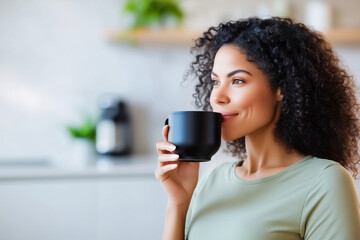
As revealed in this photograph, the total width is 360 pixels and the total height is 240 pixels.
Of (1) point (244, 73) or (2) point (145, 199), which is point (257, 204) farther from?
(2) point (145, 199)

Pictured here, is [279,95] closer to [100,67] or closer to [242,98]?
[242,98]

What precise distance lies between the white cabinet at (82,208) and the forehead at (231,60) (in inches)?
59.0

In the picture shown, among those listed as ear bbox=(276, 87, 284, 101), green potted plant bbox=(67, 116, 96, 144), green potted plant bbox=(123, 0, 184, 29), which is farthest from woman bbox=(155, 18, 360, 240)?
green potted plant bbox=(123, 0, 184, 29)

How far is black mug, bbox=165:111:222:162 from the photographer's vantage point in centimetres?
87

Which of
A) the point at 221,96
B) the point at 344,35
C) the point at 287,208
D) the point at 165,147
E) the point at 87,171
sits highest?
the point at 344,35

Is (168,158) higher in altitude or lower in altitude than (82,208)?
higher

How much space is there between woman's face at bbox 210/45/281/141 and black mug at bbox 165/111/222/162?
0.03 m

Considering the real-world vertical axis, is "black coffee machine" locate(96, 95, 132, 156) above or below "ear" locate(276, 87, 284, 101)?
below

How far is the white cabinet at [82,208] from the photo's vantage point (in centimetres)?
A: 231

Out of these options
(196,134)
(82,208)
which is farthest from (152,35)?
(196,134)

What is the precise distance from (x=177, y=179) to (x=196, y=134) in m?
0.19

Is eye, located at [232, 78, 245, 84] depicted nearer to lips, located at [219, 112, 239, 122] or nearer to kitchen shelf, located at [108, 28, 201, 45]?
lips, located at [219, 112, 239, 122]

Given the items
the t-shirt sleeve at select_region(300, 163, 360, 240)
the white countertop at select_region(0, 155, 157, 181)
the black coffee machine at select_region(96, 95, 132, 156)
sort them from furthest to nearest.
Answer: the black coffee machine at select_region(96, 95, 132, 156) → the white countertop at select_region(0, 155, 157, 181) → the t-shirt sleeve at select_region(300, 163, 360, 240)

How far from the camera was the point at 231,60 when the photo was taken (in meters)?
0.93
